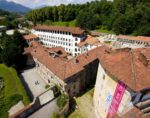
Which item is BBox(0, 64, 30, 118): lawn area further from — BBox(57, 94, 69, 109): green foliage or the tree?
the tree

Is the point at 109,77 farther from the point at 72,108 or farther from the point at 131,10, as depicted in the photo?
the point at 131,10

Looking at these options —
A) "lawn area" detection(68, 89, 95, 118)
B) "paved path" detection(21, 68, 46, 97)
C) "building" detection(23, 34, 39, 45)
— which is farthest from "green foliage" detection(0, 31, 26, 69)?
"lawn area" detection(68, 89, 95, 118)

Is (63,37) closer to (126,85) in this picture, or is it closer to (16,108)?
(16,108)

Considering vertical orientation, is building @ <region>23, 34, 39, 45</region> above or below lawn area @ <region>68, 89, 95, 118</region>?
above

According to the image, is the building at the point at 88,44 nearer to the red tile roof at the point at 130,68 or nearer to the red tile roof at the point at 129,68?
the red tile roof at the point at 129,68

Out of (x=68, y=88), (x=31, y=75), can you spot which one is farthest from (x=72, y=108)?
(x=31, y=75)

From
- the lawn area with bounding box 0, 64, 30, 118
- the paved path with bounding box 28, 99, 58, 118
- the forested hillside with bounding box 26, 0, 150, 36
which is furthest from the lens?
the forested hillside with bounding box 26, 0, 150, 36

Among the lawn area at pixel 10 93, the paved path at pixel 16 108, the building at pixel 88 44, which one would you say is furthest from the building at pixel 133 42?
the paved path at pixel 16 108

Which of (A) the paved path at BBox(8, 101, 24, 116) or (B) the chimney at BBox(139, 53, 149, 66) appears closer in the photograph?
(B) the chimney at BBox(139, 53, 149, 66)
